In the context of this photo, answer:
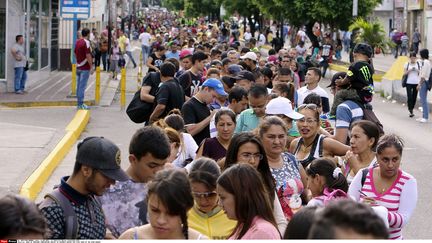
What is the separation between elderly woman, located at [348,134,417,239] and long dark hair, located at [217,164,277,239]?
1625 millimetres

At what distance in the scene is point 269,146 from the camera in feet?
27.1

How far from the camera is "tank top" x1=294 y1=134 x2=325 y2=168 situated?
364 inches

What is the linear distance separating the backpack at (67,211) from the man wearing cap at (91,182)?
2cm

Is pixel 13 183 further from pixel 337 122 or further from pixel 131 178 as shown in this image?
pixel 131 178

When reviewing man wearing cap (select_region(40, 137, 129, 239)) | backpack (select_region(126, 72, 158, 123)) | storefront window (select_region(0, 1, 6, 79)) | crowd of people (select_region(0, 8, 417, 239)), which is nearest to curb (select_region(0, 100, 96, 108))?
storefront window (select_region(0, 1, 6, 79))

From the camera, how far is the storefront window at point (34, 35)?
30.8 meters

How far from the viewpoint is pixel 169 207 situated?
207 inches

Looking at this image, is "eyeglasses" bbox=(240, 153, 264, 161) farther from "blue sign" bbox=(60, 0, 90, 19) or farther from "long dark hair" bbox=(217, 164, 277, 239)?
"blue sign" bbox=(60, 0, 90, 19)

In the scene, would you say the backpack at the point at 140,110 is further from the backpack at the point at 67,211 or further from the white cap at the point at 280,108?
the backpack at the point at 67,211

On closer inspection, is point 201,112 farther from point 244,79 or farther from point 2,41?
point 2,41

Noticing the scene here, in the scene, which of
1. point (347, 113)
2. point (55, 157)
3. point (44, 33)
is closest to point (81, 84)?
point (55, 157)

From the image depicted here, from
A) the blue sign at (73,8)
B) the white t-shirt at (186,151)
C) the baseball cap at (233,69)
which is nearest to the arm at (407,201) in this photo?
the white t-shirt at (186,151)

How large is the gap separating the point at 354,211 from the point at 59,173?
12131mm

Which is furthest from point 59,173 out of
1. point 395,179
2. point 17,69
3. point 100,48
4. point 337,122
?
point 100,48
